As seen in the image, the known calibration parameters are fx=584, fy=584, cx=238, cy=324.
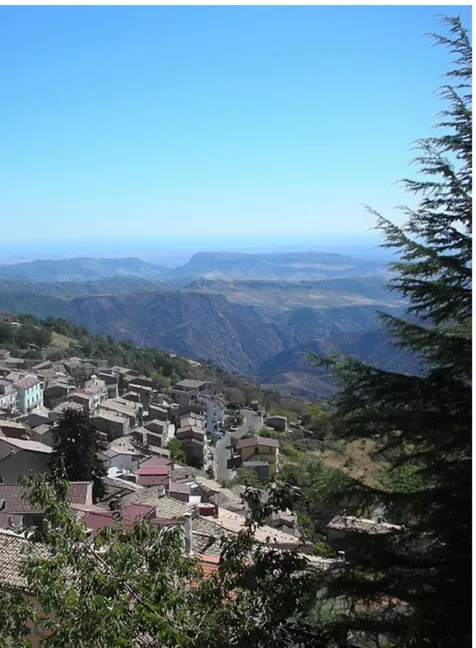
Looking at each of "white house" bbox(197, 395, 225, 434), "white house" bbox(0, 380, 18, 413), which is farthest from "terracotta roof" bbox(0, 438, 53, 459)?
"white house" bbox(197, 395, 225, 434)

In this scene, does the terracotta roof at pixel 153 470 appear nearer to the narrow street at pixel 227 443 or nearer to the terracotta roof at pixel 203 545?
the narrow street at pixel 227 443

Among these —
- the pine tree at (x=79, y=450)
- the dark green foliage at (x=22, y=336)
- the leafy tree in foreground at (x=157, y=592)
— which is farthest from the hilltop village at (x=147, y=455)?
the dark green foliage at (x=22, y=336)

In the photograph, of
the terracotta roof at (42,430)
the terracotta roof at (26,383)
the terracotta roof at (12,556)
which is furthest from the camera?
the terracotta roof at (26,383)

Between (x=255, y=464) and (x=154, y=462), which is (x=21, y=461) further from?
(x=255, y=464)

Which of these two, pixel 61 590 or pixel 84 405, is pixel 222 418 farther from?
pixel 61 590

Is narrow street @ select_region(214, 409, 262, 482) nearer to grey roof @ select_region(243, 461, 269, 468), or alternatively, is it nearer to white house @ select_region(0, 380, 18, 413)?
grey roof @ select_region(243, 461, 269, 468)

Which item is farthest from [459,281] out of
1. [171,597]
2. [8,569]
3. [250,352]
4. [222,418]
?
[250,352]

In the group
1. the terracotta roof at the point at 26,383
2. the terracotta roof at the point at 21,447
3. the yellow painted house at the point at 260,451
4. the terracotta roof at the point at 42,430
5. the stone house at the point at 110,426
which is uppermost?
the terracotta roof at the point at 21,447
